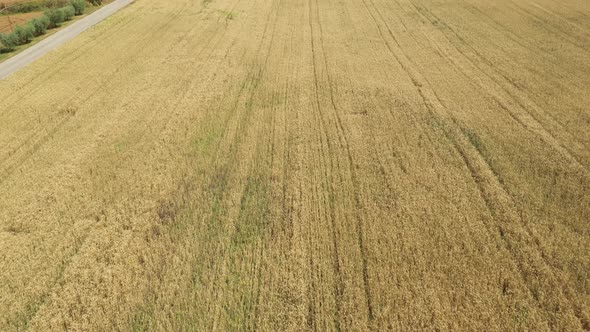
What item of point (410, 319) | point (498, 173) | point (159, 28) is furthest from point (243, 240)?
point (159, 28)

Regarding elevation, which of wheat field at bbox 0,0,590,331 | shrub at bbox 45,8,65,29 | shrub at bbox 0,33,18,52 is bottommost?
wheat field at bbox 0,0,590,331

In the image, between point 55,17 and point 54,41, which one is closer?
point 54,41

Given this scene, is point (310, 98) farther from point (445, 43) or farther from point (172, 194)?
point (445, 43)

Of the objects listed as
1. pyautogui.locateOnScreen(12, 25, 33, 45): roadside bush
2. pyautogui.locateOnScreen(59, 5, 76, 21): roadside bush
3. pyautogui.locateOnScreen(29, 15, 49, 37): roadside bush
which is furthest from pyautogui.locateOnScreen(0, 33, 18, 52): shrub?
pyautogui.locateOnScreen(59, 5, 76, 21): roadside bush

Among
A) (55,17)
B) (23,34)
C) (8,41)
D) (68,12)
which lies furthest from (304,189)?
(68,12)

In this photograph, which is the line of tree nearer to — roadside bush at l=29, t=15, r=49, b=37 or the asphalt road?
roadside bush at l=29, t=15, r=49, b=37

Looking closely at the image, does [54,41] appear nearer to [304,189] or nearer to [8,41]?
[8,41]
